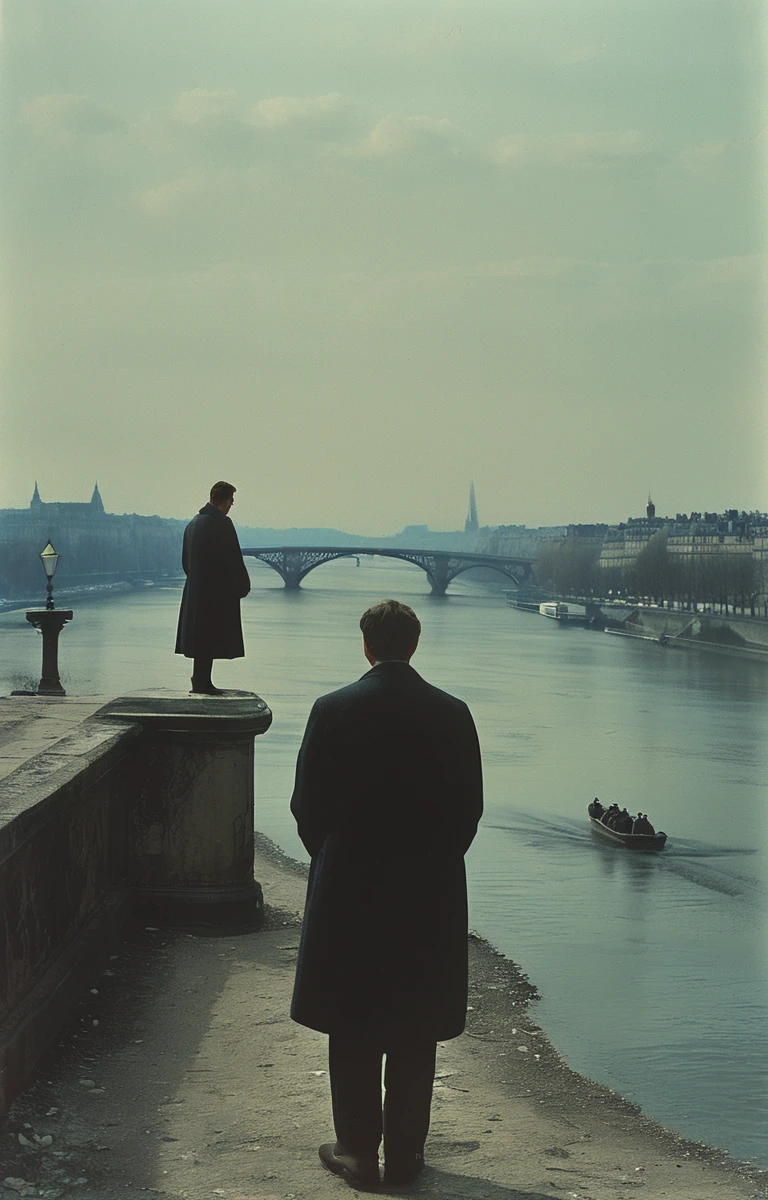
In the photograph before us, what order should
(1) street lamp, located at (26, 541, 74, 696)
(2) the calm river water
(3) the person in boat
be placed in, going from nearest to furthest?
(2) the calm river water < (1) street lamp, located at (26, 541, 74, 696) < (3) the person in boat

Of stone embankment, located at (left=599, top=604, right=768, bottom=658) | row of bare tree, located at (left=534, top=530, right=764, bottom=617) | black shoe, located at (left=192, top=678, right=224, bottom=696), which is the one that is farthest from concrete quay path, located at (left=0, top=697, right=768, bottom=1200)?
row of bare tree, located at (left=534, top=530, right=764, bottom=617)

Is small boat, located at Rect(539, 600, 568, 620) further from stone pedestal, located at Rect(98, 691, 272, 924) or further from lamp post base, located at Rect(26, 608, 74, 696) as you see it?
stone pedestal, located at Rect(98, 691, 272, 924)

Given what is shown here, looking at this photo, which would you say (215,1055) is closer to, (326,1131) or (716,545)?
(326,1131)

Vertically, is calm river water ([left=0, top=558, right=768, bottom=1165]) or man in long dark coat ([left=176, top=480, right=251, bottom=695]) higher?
man in long dark coat ([left=176, top=480, right=251, bottom=695])

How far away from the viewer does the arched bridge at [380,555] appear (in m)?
74.2

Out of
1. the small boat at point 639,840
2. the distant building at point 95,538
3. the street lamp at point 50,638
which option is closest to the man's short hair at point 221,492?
the street lamp at point 50,638

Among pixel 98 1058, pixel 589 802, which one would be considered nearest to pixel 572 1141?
pixel 98 1058

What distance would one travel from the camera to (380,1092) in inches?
105

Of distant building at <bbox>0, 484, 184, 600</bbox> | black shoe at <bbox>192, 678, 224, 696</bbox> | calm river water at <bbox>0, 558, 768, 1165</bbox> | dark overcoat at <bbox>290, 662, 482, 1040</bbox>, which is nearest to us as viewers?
dark overcoat at <bbox>290, 662, 482, 1040</bbox>

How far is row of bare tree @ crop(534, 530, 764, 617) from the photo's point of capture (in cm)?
6212

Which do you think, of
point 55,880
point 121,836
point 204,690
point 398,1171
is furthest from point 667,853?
point 398,1171

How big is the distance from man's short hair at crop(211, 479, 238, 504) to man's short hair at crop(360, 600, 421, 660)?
2.29 metres

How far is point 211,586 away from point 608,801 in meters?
17.4

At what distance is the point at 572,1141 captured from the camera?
3.37m
